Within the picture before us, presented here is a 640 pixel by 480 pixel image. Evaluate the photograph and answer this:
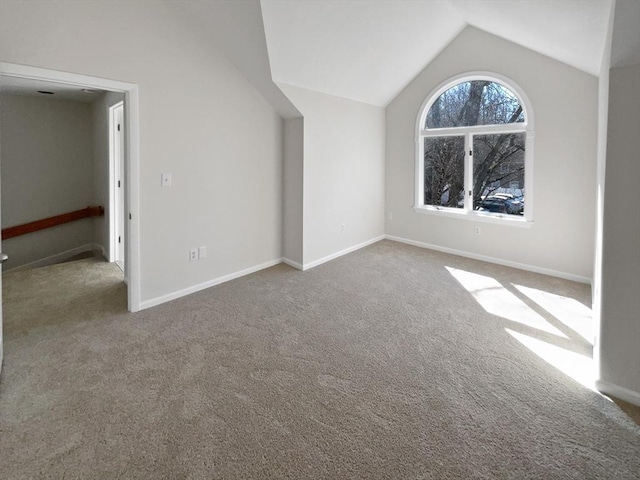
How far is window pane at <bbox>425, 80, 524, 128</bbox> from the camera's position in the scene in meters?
A: 4.42

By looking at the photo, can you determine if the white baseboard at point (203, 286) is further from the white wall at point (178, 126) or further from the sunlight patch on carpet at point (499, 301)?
the sunlight patch on carpet at point (499, 301)

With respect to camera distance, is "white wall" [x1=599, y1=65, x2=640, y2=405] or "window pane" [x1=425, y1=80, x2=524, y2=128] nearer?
"white wall" [x1=599, y1=65, x2=640, y2=405]

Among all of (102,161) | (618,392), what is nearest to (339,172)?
(102,161)

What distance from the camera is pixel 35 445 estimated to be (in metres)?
1.64

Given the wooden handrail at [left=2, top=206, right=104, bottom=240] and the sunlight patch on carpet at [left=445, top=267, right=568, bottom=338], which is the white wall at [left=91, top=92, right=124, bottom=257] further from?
the sunlight patch on carpet at [left=445, top=267, right=568, bottom=338]

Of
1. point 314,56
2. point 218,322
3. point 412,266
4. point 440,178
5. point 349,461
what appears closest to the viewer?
point 349,461

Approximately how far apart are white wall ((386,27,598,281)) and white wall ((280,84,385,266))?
1.12m

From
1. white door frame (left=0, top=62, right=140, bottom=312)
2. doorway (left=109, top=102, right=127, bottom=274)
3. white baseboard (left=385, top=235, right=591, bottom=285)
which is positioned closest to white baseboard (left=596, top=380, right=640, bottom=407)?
white baseboard (left=385, top=235, right=591, bottom=285)

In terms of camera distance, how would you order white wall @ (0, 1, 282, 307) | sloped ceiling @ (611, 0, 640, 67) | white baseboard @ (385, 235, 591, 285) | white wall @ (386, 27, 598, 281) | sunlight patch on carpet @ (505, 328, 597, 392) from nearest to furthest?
sloped ceiling @ (611, 0, 640, 67)
sunlight patch on carpet @ (505, 328, 597, 392)
white wall @ (0, 1, 282, 307)
white wall @ (386, 27, 598, 281)
white baseboard @ (385, 235, 591, 285)

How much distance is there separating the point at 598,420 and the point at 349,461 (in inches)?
53.2

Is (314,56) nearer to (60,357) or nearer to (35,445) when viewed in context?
(60,357)

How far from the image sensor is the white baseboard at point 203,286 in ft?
10.7

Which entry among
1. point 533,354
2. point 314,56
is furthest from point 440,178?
point 533,354

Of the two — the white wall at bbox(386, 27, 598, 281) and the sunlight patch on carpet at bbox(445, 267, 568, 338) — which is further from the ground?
the white wall at bbox(386, 27, 598, 281)
